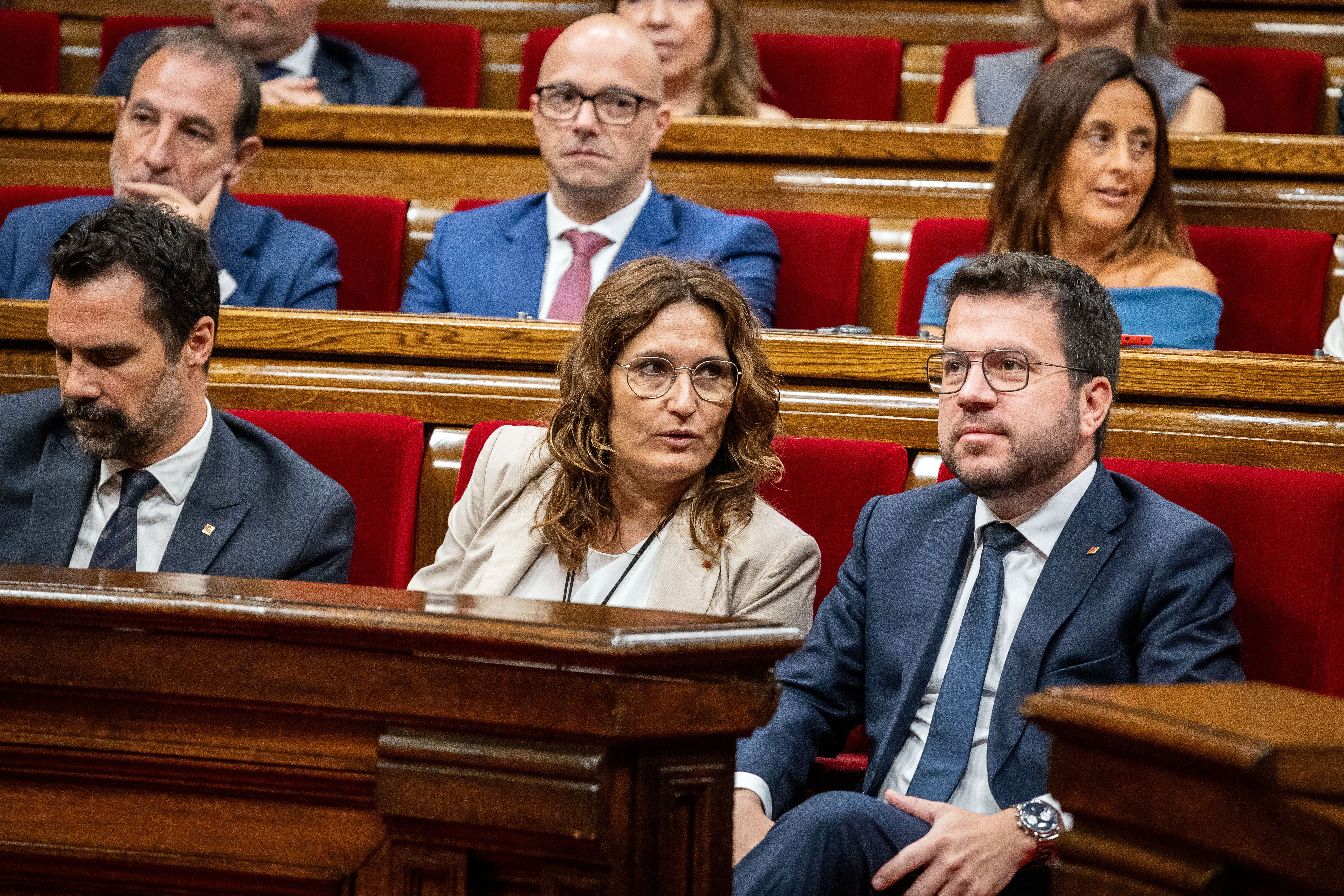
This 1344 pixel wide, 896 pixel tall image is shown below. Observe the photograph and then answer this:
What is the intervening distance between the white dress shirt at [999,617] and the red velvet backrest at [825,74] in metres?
1.21

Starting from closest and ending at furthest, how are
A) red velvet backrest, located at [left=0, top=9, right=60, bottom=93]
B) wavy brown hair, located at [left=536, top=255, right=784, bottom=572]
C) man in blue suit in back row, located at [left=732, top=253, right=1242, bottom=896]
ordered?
1. man in blue suit in back row, located at [left=732, top=253, right=1242, bottom=896]
2. wavy brown hair, located at [left=536, top=255, right=784, bottom=572]
3. red velvet backrest, located at [left=0, top=9, right=60, bottom=93]

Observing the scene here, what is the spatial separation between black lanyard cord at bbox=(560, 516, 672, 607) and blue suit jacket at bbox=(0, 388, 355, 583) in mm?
182

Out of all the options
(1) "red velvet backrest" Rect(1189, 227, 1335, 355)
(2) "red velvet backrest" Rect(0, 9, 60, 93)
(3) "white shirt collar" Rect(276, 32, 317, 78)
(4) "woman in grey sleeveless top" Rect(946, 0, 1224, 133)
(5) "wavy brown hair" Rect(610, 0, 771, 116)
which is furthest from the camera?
(2) "red velvet backrest" Rect(0, 9, 60, 93)

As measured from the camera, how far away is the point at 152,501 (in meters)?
1.11

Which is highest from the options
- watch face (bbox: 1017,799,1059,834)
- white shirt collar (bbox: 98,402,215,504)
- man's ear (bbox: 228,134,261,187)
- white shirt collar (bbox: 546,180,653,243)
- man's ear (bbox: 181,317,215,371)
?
A: man's ear (bbox: 228,134,261,187)

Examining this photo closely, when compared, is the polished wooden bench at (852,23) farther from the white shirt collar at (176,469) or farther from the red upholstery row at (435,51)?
the white shirt collar at (176,469)

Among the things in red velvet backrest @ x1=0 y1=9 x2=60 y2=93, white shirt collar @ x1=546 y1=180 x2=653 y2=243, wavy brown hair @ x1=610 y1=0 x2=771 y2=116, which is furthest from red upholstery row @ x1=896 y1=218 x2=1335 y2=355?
red velvet backrest @ x1=0 y1=9 x2=60 y2=93

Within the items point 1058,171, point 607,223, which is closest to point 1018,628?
point 1058,171

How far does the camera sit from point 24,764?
0.61 m

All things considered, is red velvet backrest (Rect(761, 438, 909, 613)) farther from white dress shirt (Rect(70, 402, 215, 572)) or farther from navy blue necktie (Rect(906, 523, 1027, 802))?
white dress shirt (Rect(70, 402, 215, 572))

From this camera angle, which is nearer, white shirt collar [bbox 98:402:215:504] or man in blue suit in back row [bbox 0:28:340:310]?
white shirt collar [bbox 98:402:215:504]

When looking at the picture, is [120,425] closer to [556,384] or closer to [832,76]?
[556,384]

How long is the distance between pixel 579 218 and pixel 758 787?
0.87 m

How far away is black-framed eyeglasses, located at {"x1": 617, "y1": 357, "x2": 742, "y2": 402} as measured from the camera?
1055mm
